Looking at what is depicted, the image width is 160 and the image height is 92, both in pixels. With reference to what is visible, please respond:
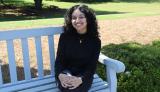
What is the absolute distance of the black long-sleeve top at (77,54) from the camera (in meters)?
4.62

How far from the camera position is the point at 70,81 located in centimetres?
436

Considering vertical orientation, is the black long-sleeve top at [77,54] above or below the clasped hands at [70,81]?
above

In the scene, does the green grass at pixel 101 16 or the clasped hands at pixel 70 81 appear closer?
the clasped hands at pixel 70 81

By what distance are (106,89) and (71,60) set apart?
0.57 m

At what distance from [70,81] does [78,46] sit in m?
0.49

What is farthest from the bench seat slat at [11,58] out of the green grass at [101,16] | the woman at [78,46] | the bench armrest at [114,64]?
the green grass at [101,16]

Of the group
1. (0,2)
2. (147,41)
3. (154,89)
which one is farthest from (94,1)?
(154,89)

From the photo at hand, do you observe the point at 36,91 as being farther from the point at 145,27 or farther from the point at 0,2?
the point at 0,2

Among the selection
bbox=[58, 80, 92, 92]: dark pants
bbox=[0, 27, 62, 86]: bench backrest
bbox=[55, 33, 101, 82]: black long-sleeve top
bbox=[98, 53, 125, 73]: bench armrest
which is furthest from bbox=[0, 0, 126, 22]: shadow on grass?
bbox=[58, 80, 92, 92]: dark pants

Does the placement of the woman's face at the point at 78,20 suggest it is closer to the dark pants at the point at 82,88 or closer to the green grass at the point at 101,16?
the dark pants at the point at 82,88

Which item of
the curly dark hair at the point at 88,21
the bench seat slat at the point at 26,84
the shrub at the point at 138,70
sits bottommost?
the shrub at the point at 138,70

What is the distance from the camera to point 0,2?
3139cm

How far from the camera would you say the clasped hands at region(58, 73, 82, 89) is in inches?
171

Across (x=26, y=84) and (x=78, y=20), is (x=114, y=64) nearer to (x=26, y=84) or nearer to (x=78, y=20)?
(x=78, y=20)
